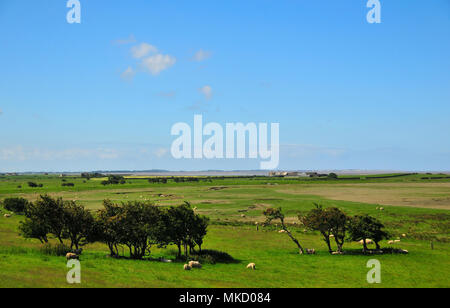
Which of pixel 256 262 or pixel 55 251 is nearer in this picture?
pixel 55 251

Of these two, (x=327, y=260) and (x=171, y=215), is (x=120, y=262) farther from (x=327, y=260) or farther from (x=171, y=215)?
(x=327, y=260)

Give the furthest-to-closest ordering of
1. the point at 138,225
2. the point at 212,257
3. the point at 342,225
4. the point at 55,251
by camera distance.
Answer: the point at 342,225
the point at 138,225
the point at 212,257
the point at 55,251

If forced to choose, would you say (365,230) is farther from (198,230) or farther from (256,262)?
(198,230)

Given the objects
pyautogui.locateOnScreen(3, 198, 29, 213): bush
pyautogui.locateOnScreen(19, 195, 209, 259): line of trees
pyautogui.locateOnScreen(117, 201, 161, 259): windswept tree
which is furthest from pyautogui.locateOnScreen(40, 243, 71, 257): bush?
pyautogui.locateOnScreen(3, 198, 29, 213): bush

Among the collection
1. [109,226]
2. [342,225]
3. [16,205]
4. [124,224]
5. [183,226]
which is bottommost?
[16,205]

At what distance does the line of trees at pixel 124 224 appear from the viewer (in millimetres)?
41594

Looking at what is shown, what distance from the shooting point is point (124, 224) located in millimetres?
41656

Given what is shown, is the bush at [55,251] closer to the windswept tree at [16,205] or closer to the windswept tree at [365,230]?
the windswept tree at [365,230]

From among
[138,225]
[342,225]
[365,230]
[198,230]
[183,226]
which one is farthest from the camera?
[365,230]

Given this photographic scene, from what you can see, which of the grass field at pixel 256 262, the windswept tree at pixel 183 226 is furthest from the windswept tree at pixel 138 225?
the grass field at pixel 256 262

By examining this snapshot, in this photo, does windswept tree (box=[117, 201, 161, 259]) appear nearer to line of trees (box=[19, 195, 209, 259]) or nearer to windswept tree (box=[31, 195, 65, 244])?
line of trees (box=[19, 195, 209, 259])

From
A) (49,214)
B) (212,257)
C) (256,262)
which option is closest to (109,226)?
(49,214)

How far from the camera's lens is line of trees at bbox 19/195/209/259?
41.6 metres

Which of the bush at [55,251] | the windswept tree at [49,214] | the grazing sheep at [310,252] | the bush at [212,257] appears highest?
the windswept tree at [49,214]
